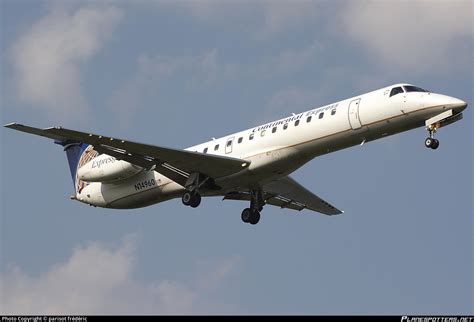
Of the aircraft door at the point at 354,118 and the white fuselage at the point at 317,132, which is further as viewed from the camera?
the aircraft door at the point at 354,118

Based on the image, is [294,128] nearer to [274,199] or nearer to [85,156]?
[274,199]

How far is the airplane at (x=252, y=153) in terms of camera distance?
33416mm

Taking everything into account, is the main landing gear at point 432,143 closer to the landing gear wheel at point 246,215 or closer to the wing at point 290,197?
the wing at point 290,197

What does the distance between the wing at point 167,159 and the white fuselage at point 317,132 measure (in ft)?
1.50

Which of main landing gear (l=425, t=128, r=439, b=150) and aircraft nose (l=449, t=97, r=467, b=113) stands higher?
aircraft nose (l=449, t=97, r=467, b=113)

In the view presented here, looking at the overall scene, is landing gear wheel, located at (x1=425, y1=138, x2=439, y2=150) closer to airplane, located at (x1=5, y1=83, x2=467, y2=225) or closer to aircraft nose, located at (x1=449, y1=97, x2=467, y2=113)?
airplane, located at (x1=5, y1=83, x2=467, y2=225)

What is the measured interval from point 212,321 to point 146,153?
496 inches

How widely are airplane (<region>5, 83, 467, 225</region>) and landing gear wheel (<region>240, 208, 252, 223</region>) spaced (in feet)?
0.12

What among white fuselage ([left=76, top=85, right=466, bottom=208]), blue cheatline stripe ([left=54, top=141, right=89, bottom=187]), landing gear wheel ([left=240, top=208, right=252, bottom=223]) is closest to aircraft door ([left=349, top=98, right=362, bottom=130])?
white fuselage ([left=76, top=85, right=466, bottom=208])

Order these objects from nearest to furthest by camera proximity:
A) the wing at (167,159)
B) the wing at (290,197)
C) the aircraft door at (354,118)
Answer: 1. the aircraft door at (354,118)
2. the wing at (167,159)
3. the wing at (290,197)

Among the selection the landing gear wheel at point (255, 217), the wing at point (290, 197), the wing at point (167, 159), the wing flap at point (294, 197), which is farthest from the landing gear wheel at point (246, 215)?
the wing at point (167, 159)

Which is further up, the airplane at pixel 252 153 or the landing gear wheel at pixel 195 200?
the airplane at pixel 252 153

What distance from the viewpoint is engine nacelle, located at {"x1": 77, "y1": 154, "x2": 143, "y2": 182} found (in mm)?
38062

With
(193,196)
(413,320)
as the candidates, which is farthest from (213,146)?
(413,320)
